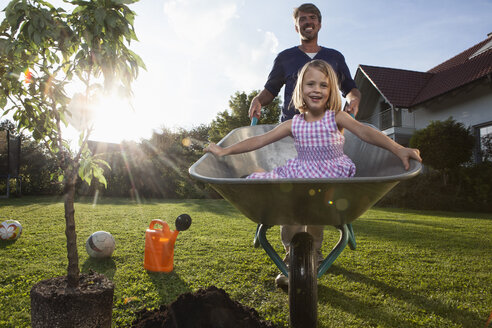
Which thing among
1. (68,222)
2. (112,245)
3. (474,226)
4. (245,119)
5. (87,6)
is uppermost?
(245,119)

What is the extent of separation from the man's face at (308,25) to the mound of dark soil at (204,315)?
1.98 metres

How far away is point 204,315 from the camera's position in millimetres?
1612

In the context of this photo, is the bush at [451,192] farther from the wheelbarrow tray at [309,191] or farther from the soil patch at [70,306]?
the soil patch at [70,306]

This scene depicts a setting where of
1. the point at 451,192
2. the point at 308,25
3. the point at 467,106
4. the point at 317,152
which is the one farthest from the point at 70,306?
the point at 467,106

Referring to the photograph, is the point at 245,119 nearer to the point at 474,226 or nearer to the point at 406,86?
the point at 406,86

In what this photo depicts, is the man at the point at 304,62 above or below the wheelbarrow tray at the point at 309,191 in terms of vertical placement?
above

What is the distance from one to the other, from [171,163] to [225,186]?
14.8 m

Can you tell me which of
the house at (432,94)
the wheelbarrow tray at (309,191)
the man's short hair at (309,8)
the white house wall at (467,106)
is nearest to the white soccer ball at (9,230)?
the wheelbarrow tray at (309,191)

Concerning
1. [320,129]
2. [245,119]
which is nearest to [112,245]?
[320,129]

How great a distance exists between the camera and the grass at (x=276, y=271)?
2.08 m

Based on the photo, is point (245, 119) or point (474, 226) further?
point (245, 119)

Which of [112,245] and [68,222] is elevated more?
[68,222]

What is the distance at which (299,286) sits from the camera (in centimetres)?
159

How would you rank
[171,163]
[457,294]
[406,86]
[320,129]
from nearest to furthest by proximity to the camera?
[320,129]
[457,294]
[406,86]
[171,163]
